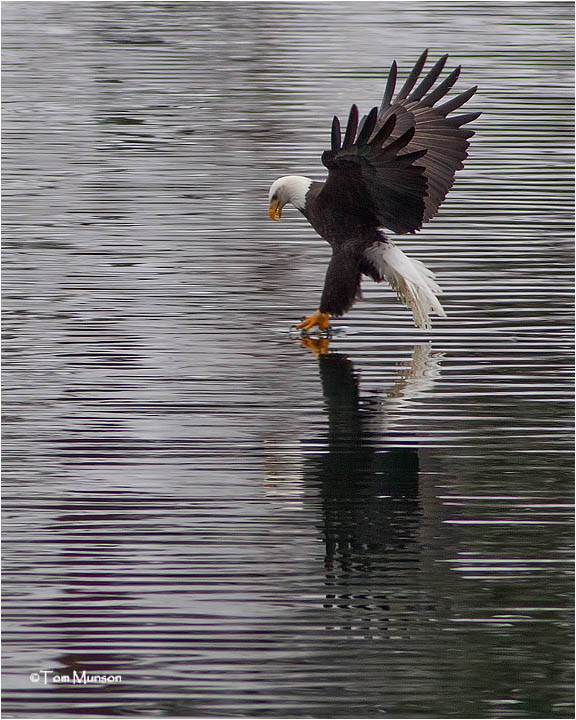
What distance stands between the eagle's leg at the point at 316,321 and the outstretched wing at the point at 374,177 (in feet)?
1.42

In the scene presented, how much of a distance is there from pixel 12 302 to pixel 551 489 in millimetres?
2807

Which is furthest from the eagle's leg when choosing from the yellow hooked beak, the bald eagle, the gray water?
the yellow hooked beak

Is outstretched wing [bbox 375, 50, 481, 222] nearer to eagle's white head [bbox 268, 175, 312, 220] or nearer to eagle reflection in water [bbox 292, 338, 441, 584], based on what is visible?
eagle's white head [bbox 268, 175, 312, 220]

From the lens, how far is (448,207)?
25.9 feet

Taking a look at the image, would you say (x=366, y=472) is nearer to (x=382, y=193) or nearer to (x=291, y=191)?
(x=382, y=193)

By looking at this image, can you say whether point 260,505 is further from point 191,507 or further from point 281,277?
point 281,277

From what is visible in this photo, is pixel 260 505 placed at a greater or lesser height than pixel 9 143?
lesser

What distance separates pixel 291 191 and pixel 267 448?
1807 millimetres

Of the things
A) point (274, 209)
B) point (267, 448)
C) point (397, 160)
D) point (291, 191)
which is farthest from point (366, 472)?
point (274, 209)

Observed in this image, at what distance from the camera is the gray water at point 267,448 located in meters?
3.33

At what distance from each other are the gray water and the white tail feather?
15 cm

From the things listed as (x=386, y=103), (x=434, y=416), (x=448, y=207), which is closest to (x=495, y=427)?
(x=434, y=416)

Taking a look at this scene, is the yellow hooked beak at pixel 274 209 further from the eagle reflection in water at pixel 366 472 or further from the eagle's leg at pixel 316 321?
the eagle reflection in water at pixel 366 472

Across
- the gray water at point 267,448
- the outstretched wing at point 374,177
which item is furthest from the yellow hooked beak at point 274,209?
the outstretched wing at point 374,177
